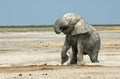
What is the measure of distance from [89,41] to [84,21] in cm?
93

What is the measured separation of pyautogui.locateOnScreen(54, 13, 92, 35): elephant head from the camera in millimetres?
21250

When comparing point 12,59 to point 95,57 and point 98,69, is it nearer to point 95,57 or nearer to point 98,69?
point 95,57

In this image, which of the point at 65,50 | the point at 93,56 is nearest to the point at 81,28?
the point at 65,50

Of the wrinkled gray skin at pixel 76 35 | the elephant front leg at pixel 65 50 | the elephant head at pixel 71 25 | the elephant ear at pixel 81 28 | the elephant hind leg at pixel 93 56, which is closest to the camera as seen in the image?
the elephant head at pixel 71 25

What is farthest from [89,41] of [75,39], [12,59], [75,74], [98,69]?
[12,59]

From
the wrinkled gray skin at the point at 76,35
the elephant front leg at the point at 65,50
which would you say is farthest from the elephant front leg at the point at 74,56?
the elephant front leg at the point at 65,50

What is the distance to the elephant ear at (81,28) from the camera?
21703mm

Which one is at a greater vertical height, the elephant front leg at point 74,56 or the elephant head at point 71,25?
the elephant head at point 71,25

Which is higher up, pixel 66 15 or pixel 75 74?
pixel 66 15

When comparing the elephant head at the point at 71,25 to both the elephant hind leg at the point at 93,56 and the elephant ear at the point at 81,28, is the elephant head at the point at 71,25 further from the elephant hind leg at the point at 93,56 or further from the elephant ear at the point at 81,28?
the elephant hind leg at the point at 93,56

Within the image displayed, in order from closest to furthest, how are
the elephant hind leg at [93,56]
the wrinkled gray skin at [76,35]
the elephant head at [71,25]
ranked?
the elephant head at [71,25]
the wrinkled gray skin at [76,35]
the elephant hind leg at [93,56]

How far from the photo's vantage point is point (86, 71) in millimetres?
19344

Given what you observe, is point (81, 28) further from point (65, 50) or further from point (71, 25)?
point (65, 50)

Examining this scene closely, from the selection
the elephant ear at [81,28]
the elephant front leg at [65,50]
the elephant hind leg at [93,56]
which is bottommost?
the elephant hind leg at [93,56]
